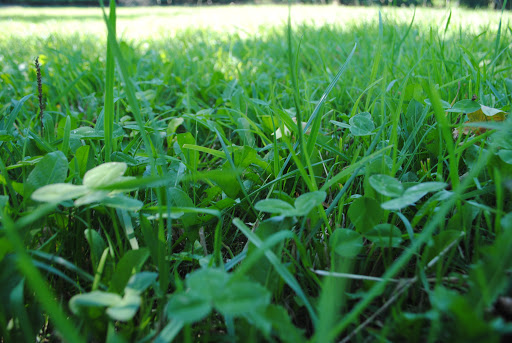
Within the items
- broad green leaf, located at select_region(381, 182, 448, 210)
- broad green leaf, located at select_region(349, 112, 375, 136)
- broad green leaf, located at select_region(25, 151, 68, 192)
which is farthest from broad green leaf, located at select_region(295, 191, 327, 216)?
broad green leaf, located at select_region(25, 151, 68, 192)

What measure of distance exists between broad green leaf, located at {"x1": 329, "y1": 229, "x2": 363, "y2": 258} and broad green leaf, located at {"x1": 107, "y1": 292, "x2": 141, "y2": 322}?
35 cm

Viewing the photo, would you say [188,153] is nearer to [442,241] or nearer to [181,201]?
[181,201]

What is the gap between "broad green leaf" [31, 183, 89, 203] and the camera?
1.88 feet

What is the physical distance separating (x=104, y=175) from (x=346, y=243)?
1.55ft

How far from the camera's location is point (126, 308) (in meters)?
0.51

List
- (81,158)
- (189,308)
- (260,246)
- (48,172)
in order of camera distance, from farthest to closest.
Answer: (81,158)
(48,172)
(260,246)
(189,308)

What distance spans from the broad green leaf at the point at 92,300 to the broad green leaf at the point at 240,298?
175 millimetres

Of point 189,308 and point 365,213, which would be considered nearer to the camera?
point 189,308

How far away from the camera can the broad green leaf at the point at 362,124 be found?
917 millimetres

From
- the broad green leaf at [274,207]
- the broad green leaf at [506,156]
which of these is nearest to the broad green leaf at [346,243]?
the broad green leaf at [274,207]

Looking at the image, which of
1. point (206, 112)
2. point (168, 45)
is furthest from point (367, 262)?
point (168, 45)

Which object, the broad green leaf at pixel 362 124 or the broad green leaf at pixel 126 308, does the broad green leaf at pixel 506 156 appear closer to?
the broad green leaf at pixel 362 124

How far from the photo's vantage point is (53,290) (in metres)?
0.66

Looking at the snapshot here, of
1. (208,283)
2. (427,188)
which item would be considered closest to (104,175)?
(208,283)
